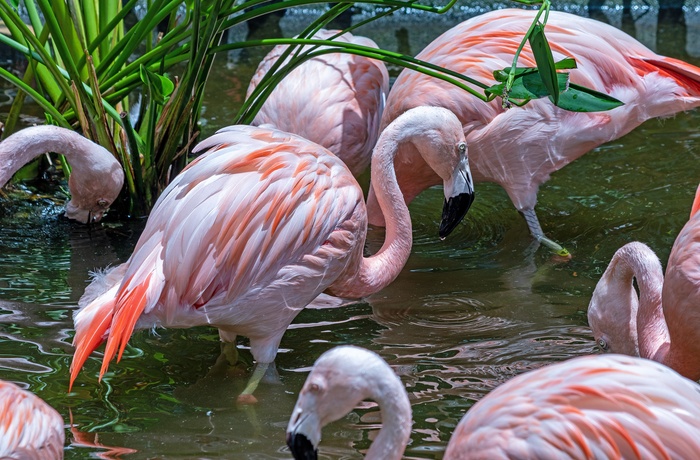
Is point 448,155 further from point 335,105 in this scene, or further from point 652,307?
point 335,105

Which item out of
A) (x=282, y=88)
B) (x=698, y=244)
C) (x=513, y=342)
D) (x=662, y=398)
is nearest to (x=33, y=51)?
(x=282, y=88)

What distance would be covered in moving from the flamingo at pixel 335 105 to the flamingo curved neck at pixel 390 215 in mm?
1013

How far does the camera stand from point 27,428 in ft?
8.02

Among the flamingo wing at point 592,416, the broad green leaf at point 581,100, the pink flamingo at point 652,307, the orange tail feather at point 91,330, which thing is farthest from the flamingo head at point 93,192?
the flamingo wing at point 592,416

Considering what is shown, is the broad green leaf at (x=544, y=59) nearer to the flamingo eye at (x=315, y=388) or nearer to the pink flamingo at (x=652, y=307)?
the pink flamingo at (x=652, y=307)

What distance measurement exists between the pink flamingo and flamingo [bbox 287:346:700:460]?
67cm

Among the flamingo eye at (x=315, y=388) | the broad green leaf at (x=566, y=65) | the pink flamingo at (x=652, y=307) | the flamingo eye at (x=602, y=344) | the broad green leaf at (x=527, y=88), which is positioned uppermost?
the broad green leaf at (x=566, y=65)

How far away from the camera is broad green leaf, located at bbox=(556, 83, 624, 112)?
3.29 metres

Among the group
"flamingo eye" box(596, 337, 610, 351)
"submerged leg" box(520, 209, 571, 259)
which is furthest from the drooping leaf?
"submerged leg" box(520, 209, 571, 259)

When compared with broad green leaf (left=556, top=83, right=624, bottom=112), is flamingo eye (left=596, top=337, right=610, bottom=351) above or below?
below

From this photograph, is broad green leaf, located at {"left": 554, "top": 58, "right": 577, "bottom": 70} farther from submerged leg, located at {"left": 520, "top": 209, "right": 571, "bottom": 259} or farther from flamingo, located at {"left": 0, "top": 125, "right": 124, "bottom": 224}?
flamingo, located at {"left": 0, "top": 125, "right": 124, "bottom": 224}

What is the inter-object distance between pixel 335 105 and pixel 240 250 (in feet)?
5.77

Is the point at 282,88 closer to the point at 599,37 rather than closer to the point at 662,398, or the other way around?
the point at 599,37

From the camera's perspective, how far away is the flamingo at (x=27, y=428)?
2.39 metres
